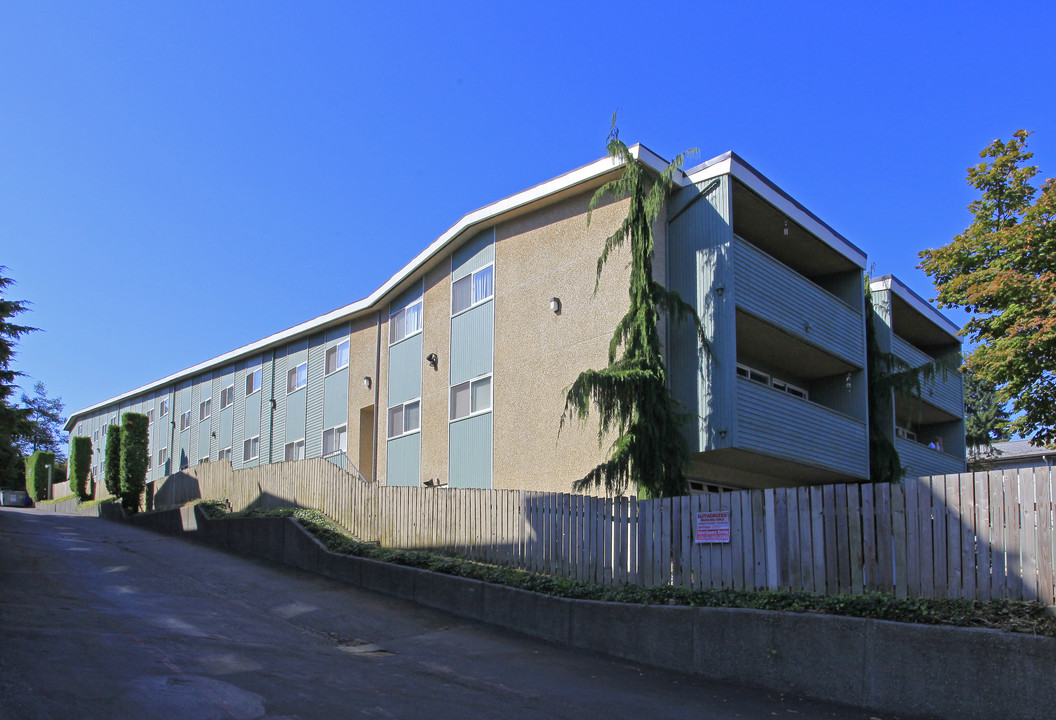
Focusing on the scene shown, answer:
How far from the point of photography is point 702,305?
57.3 ft

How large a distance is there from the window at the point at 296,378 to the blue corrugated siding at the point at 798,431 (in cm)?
1726

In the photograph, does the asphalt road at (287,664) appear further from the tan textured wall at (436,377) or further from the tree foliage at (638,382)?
the tan textured wall at (436,377)

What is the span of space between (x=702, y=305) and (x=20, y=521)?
78.4ft

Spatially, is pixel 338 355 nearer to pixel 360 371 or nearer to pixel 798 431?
pixel 360 371

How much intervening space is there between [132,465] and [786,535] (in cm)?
3009

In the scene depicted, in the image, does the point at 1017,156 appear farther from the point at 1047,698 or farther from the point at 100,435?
the point at 100,435

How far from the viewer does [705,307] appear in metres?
17.4

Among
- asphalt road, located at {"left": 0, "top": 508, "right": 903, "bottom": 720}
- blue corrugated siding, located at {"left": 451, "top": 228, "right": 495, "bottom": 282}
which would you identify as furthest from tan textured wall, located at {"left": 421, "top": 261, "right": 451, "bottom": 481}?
asphalt road, located at {"left": 0, "top": 508, "right": 903, "bottom": 720}

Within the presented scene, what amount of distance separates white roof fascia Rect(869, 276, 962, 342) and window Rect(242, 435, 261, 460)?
20.9 metres

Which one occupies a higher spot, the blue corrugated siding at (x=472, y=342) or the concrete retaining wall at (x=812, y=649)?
the blue corrugated siding at (x=472, y=342)

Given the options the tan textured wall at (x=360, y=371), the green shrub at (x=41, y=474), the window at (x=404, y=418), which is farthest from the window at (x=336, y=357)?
the green shrub at (x=41, y=474)

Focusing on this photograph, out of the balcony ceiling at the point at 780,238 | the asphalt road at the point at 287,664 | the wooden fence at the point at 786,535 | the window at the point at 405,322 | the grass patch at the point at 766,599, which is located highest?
the balcony ceiling at the point at 780,238

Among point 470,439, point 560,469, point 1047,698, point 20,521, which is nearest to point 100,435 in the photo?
point 20,521

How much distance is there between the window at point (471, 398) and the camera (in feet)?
69.0
